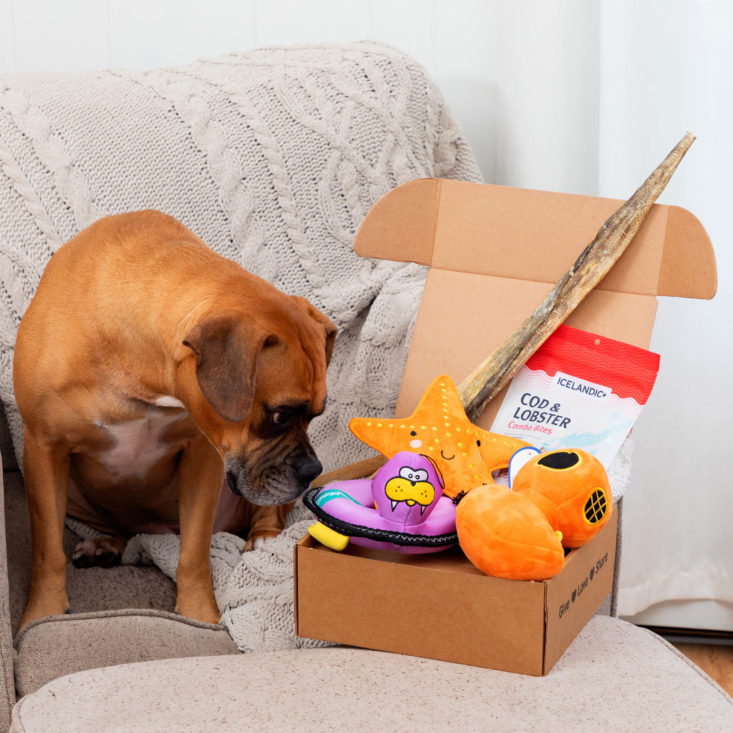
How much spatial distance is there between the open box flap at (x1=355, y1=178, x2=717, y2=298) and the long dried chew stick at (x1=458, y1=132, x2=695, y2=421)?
3cm

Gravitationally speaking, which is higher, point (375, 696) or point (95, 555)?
point (375, 696)

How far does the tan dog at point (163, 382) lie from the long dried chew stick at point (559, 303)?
0.68 ft

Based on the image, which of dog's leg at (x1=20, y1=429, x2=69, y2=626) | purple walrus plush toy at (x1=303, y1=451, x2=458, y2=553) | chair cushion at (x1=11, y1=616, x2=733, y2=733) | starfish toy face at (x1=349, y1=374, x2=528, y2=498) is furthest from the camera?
dog's leg at (x1=20, y1=429, x2=69, y2=626)

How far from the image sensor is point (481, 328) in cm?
119

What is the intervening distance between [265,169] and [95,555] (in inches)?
26.6

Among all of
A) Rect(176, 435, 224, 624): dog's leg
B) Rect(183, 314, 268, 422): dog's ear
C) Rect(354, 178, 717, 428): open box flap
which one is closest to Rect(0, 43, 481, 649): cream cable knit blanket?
Rect(176, 435, 224, 624): dog's leg

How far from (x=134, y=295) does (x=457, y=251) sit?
434mm

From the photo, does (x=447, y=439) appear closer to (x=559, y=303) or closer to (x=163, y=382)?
(x=559, y=303)

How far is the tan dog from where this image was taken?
1.09m

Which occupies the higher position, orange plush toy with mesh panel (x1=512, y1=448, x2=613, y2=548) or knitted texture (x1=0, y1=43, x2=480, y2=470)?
knitted texture (x1=0, y1=43, x2=480, y2=470)

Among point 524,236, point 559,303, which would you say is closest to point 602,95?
point 524,236

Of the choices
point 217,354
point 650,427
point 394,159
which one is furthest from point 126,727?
point 650,427

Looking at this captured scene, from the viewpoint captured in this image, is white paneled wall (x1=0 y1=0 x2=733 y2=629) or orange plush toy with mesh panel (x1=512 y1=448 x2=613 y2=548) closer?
orange plush toy with mesh panel (x1=512 y1=448 x2=613 y2=548)

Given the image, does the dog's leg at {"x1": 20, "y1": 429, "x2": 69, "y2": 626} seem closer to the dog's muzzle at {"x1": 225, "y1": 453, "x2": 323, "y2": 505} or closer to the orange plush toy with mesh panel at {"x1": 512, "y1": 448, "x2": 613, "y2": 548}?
the dog's muzzle at {"x1": 225, "y1": 453, "x2": 323, "y2": 505}
